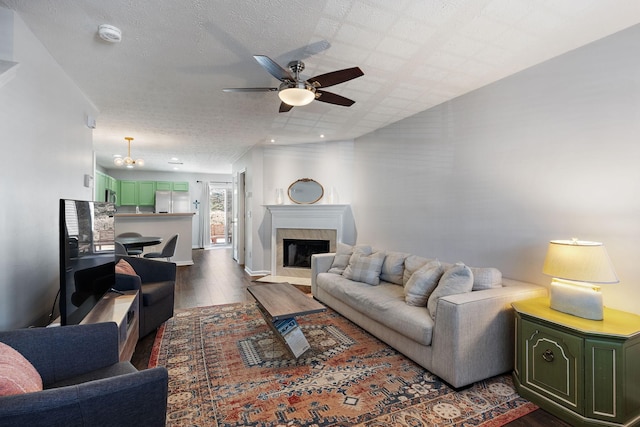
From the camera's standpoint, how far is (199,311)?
12.0ft

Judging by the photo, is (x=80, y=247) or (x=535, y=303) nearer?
(x=80, y=247)

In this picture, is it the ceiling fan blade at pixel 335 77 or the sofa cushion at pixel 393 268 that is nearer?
the ceiling fan blade at pixel 335 77

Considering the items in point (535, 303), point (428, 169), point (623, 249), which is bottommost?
point (535, 303)

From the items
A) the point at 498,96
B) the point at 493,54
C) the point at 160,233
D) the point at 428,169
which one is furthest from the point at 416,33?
the point at 160,233

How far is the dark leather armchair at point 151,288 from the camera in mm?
2645

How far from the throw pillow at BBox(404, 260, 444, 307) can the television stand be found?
88.6 inches

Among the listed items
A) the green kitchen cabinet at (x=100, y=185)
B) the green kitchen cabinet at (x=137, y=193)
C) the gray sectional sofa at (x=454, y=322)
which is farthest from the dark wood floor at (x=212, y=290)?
the green kitchen cabinet at (x=137, y=193)

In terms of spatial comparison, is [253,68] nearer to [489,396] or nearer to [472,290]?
[472,290]

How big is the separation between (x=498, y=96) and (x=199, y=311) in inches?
162

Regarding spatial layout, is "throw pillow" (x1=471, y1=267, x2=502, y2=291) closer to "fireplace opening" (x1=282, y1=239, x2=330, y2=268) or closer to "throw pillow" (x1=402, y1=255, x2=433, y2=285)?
"throw pillow" (x1=402, y1=255, x2=433, y2=285)

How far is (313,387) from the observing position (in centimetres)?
212

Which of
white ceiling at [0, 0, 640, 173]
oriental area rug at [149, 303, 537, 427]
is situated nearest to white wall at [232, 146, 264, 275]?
white ceiling at [0, 0, 640, 173]

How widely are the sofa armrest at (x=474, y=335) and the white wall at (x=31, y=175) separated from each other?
2840 millimetres

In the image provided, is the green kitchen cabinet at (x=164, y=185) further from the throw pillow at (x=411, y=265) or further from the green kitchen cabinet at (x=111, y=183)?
the throw pillow at (x=411, y=265)
